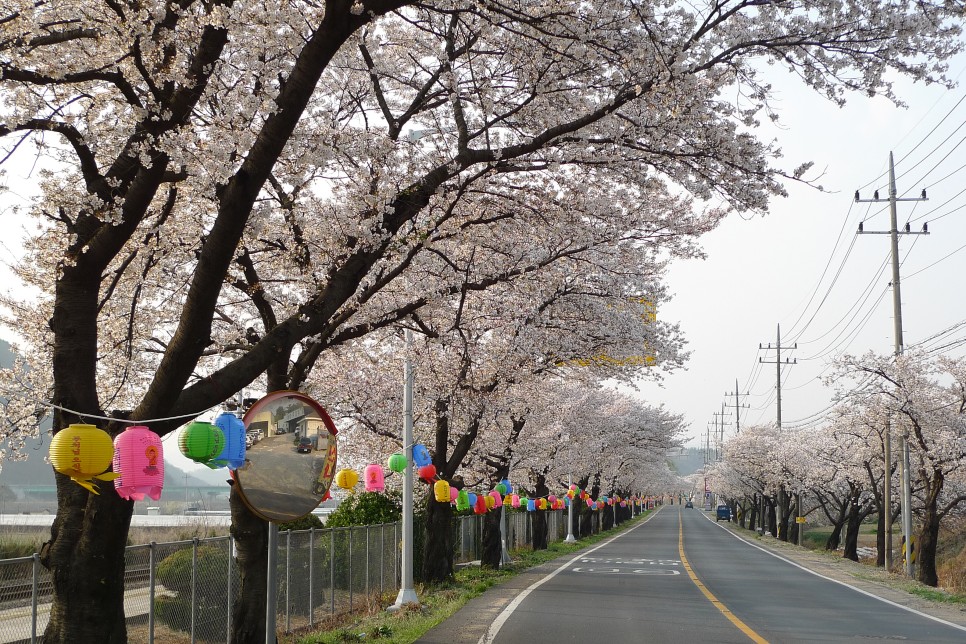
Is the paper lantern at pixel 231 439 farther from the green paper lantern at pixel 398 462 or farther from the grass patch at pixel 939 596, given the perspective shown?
the grass patch at pixel 939 596

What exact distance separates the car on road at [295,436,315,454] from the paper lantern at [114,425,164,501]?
1157mm

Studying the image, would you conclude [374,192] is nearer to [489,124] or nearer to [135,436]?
[489,124]

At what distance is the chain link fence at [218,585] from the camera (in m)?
11.4

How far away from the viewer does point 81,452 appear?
5.98 meters

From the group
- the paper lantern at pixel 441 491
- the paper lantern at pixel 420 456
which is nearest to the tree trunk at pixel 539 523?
the paper lantern at pixel 441 491

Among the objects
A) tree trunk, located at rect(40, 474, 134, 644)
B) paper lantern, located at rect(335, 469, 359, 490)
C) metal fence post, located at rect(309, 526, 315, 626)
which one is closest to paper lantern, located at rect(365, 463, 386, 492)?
metal fence post, located at rect(309, 526, 315, 626)

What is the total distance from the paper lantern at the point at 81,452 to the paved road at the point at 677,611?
676 centimetres

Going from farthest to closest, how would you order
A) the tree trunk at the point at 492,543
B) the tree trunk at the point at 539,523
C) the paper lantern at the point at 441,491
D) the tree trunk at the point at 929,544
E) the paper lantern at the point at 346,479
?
the tree trunk at the point at 539,523 → the tree trunk at the point at 929,544 → the tree trunk at the point at 492,543 → the paper lantern at the point at 441,491 → the paper lantern at the point at 346,479

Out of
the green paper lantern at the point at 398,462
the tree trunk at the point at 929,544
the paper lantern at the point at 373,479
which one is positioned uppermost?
the green paper lantern at the point at 398,462

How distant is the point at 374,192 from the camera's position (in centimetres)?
1121

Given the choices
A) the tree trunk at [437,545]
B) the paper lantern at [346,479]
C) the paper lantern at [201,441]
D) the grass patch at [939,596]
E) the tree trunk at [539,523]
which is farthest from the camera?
the tree trunk at [539,523]

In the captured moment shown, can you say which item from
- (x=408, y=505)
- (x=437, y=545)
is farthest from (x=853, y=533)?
(x=408, y=505)

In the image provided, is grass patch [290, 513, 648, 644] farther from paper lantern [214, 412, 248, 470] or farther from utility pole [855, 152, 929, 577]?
utility pole [855, 152, 929, 577]

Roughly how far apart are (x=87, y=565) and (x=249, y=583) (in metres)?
4.58
